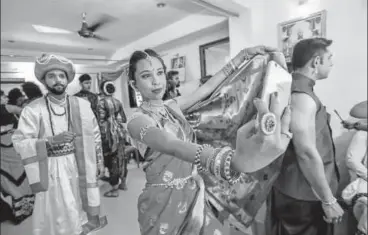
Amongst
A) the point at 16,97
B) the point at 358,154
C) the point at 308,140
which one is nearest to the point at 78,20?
the point at 16,97

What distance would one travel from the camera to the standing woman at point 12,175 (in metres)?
0.71

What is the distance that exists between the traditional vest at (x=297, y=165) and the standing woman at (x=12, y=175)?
0.83 metres

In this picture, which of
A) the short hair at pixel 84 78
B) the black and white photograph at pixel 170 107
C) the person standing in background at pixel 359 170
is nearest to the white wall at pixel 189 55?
the black and white photograph at pixel 170 107

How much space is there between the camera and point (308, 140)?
687mm

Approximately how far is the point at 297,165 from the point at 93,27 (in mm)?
760

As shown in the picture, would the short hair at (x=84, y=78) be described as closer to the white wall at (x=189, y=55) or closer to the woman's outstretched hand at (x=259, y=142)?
the white wall at (x=189, y=55)

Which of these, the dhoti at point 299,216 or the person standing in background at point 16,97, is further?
the dhoti at point 299,216

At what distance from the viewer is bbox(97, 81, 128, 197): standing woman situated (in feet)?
2.22

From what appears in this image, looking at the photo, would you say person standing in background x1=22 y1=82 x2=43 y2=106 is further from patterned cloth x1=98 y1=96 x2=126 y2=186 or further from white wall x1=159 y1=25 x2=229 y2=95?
white wall x1=159 y1=25 x2=229 y2=95

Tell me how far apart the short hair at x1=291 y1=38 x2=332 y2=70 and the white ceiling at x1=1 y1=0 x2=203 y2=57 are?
1.13 ft

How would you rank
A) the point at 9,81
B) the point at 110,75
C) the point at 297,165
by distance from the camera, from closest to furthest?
1. the point at 9,81
2. the point at 110,75
3. the point at 297,165

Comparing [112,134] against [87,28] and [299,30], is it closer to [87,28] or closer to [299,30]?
[87,28]

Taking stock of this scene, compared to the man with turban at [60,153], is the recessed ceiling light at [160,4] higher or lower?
higher

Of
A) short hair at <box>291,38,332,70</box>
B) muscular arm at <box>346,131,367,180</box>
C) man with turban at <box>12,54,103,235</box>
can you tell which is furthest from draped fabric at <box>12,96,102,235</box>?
muscular arm at <box>346,131,367,180</box>
